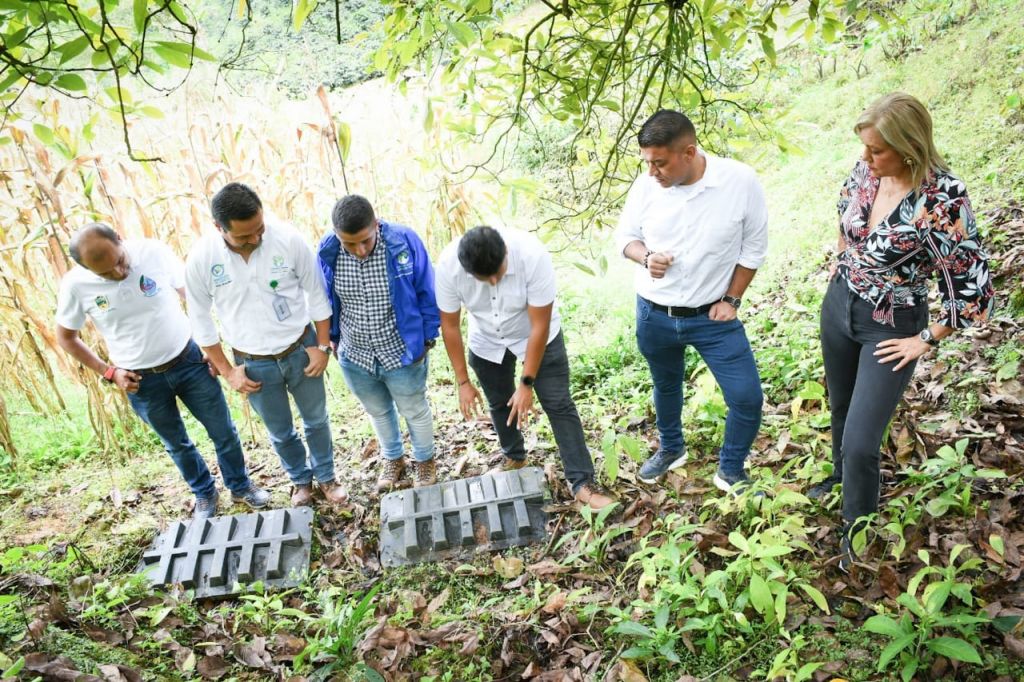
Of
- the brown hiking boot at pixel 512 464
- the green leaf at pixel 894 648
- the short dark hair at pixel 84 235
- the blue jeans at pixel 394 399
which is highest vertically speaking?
the short dark hair at pixel 84 235

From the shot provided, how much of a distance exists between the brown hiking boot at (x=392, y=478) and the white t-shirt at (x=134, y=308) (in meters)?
1.38

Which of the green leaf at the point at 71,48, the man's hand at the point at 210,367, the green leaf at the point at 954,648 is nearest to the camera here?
the green leaf at the point at 71,48

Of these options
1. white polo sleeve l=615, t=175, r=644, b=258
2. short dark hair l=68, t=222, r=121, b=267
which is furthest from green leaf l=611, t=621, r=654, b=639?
short dark hair l=68, t=222, r=121, b=267

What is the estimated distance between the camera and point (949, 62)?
663 cm

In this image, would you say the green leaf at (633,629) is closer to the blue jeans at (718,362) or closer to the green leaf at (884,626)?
the green leaf at (884,626)

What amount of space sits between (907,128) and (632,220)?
119 centimetres

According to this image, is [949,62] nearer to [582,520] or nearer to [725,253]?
[725,253]

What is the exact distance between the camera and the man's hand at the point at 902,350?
7.02 ft

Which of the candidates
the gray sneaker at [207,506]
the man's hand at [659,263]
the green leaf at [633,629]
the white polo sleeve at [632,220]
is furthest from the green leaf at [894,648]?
the gray sneaker at [207,506]

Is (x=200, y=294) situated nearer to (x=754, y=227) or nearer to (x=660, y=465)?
(x=660, y=465)

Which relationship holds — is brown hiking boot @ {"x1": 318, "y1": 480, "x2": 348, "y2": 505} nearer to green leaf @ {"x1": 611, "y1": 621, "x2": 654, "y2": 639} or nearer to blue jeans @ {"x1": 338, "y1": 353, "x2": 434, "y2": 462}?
blue jeans @ {"x1": 338, "y1": 353, "x2": 434, "y2": 462}

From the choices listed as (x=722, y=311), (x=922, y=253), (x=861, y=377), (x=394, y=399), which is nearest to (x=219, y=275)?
(x=394, y=399)

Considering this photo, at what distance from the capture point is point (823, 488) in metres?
2.87

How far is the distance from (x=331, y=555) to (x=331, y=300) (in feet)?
4.49
